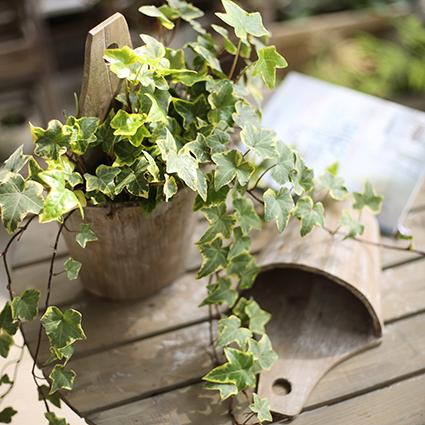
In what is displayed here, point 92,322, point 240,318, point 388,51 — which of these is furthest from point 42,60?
point 240,318

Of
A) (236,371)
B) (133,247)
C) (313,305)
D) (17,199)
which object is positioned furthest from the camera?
(313,305)

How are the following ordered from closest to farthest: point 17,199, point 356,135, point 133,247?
point 17,199 → point 133,247 → point 356,135

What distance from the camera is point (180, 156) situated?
0.83 metres

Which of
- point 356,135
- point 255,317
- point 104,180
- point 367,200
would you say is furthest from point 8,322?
point 356,135

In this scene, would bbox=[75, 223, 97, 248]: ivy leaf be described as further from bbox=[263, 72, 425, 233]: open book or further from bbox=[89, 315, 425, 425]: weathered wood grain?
bbox=[263, 72, 425, 233]: open book

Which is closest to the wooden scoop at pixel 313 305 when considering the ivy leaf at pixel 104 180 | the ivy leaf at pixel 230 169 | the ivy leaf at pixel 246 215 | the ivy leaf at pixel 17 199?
the ivy leaf at pixel 246 215

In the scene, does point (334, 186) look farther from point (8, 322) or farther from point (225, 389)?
point (8, 322)

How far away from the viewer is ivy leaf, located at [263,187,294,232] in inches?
33.8

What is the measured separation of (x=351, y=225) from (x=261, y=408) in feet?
1.14

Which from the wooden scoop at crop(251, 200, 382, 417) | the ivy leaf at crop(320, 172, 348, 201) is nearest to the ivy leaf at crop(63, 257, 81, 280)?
the wooden scoop at crop(251, 200, 382, 417)

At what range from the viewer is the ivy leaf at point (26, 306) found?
87 cm

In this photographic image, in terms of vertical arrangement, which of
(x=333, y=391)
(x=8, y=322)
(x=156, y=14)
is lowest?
(x=333, y=391)

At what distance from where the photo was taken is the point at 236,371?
0.88m

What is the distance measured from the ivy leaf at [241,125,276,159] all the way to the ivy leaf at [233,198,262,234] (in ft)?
0.28
